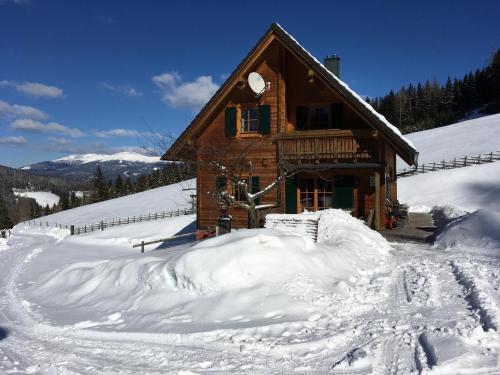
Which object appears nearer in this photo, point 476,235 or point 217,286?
point 217,286

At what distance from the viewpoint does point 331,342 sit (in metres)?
5.02

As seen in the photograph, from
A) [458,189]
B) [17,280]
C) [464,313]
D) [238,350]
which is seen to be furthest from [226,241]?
[458,189]

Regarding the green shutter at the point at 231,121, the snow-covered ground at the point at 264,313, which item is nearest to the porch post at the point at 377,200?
the snow-covered ground at the point at 264,313

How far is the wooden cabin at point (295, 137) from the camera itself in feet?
48.3

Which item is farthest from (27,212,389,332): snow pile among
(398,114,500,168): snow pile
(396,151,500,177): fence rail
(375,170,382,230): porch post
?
(398,114,500,168): snow pile

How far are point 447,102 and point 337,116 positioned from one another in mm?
85046

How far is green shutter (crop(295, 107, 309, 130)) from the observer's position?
54.6 ft

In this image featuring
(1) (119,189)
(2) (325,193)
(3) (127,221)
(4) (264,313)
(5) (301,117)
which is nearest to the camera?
(4) (264,313)

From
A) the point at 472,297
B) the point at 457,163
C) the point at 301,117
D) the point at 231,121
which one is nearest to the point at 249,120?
the point at 231,121

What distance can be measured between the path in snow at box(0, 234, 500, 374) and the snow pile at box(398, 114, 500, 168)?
44379 mm

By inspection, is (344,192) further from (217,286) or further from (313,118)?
(217,286)

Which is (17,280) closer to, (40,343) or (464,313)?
(40,343)

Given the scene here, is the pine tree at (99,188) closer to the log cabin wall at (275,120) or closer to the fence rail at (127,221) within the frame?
the fence rail at (127,221)

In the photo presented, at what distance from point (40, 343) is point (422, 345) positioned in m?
5.73
